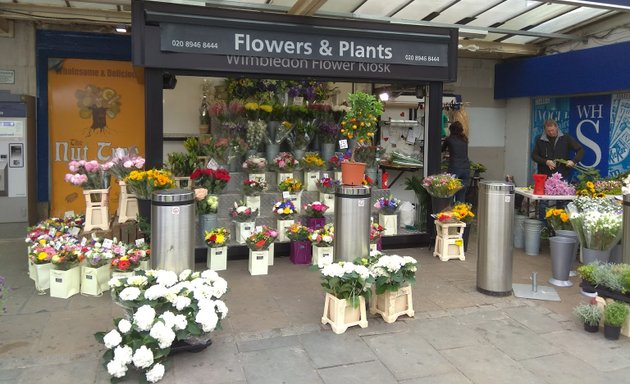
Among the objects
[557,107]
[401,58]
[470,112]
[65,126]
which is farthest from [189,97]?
[557,107]

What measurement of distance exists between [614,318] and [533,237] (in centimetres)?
324

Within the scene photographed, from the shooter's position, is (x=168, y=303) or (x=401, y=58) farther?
(x=401, y=58)

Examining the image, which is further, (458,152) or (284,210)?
(458,152)

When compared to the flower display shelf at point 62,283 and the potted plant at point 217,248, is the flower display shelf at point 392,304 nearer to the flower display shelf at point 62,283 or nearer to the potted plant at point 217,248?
the potted plant at point 217,248

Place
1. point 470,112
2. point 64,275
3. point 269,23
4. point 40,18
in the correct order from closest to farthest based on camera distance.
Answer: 1. point 64,275
2. point 269,23
3. point 40,18
4. point 470,112

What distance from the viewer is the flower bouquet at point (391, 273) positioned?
4438mm

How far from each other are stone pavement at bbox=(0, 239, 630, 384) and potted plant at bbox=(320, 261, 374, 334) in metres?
0.10

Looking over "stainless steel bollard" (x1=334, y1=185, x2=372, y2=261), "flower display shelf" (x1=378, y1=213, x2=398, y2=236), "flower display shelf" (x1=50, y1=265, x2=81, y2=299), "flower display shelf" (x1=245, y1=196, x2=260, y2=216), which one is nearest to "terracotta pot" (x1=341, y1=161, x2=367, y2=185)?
"flower display shelf" (x1=378, y1=213, x2=398, y2=236)

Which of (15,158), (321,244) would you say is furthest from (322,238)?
(15,158)

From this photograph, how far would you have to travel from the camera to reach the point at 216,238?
6105 millimetres

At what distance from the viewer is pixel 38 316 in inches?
187

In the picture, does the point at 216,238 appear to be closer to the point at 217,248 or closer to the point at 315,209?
the point at 217,248

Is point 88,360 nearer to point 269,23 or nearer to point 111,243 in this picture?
point 111,243

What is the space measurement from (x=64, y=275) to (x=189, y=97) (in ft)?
16.4
